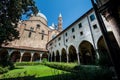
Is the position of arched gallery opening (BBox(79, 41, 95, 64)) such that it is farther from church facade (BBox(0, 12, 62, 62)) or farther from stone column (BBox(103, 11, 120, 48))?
stone column (BBox(103, 11, 120, 48))

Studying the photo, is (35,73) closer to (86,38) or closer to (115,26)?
(115,26)

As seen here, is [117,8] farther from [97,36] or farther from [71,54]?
[71,54]

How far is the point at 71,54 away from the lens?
88.3 feet

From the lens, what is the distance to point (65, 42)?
2420cm

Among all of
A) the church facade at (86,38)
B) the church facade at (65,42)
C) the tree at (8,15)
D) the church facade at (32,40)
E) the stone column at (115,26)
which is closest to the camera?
the stone column at (115,26)

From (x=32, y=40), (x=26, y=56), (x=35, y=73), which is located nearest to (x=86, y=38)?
(x=35, y=73)

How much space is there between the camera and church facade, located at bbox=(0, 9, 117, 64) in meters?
16.2

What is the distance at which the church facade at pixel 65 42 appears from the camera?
16.2 m

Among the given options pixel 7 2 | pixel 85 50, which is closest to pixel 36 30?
pixel 85 50

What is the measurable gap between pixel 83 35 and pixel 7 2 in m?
14.1

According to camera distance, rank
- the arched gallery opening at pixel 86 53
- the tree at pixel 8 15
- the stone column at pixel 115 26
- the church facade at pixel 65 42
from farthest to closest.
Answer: the arched gallery opening at pixel 86 53
the church facade at pixel 65 42
the tree at pixel 8 15
the stone column at pixel 115 26

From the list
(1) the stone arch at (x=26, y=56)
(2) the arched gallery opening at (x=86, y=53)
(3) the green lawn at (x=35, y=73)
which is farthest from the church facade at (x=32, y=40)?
(3) the green lawn at (x=35, y=73)

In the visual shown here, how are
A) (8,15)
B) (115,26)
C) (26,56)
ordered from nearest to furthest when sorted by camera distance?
(115,26)
(8,15)
(26,56)

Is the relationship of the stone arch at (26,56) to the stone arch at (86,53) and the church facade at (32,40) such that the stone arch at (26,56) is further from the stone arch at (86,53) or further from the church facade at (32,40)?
the stone arch at (86,53)
